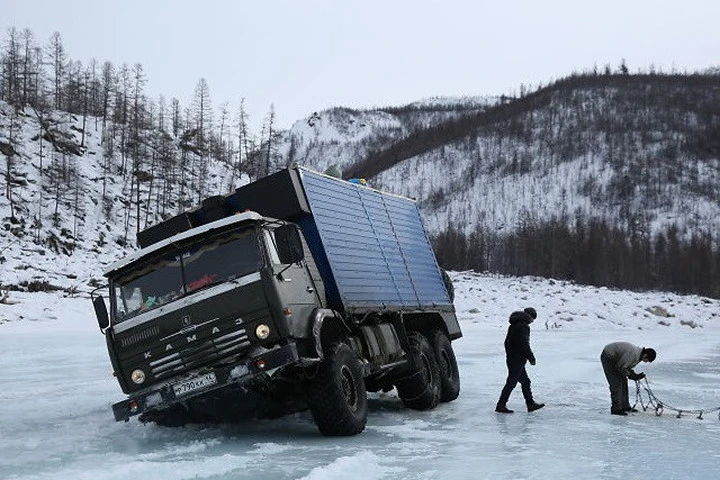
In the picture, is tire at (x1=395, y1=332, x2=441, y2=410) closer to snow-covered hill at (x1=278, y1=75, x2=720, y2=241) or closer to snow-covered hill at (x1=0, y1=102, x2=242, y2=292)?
snow-covered hill at (x1=0, y1=102, x2=242, y2=292)

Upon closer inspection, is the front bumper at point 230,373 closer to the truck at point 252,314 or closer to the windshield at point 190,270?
the truck at point 252,314

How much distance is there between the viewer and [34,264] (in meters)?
42.5

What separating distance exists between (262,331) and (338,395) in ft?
3.93

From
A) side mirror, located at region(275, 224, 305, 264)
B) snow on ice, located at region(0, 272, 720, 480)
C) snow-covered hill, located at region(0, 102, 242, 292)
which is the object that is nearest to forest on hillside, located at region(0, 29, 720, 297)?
snow-covered hill, located at region(0, 102, 242, 292)

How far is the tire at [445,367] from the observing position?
40.2 feet

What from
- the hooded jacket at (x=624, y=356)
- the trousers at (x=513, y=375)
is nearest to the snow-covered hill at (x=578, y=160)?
the hooded jacket at (x=624, y=356)

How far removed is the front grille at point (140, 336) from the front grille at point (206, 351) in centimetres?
31

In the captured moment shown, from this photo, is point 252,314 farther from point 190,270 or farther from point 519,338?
point 519,338

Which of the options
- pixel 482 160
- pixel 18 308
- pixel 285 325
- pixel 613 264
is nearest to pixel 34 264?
pixel 18 308

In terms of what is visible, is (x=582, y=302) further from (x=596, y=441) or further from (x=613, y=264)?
(x=613, y=264)

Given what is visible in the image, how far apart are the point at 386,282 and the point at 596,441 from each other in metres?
3.81

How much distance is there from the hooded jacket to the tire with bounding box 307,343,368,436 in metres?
4.35

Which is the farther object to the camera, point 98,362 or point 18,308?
point 18,308

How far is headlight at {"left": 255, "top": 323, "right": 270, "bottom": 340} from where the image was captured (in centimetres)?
→ 759
